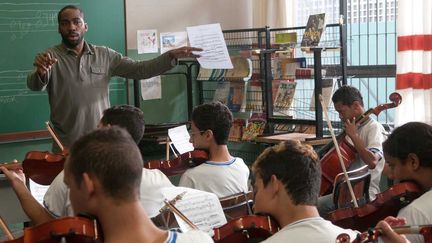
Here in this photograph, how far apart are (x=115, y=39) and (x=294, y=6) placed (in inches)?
63.4

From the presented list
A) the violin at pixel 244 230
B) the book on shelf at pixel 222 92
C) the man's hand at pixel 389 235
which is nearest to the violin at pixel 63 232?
the violin at pixel 244 230

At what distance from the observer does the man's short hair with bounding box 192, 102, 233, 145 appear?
302 centimetres

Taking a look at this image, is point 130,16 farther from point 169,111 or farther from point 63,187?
point 63,187

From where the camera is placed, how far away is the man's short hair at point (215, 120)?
302 centimetres

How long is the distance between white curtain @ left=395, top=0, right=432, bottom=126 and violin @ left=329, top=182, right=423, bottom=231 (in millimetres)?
2452

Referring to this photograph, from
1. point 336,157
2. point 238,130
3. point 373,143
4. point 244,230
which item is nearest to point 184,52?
point 336,157

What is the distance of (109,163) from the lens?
1.49 m

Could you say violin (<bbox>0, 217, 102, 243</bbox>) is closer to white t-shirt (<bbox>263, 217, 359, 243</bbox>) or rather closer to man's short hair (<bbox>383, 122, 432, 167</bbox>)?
white t-shirt (<bbox>263, 217, 359, 243</bbox>)

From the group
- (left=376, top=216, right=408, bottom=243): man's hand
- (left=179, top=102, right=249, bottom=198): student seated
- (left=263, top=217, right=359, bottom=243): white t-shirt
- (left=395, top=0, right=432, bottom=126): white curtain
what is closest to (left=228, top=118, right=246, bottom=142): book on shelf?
(left=395, top=0, right=432, bottom=126): white curtain

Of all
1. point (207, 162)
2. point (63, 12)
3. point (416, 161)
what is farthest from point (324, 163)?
point (63, 12)

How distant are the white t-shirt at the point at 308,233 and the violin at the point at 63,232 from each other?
48 cm

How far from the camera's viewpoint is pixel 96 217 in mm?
1557

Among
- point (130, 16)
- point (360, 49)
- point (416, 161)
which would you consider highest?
point (130, 16)

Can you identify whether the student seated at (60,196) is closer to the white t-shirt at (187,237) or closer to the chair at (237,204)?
the chair at (237,204)
